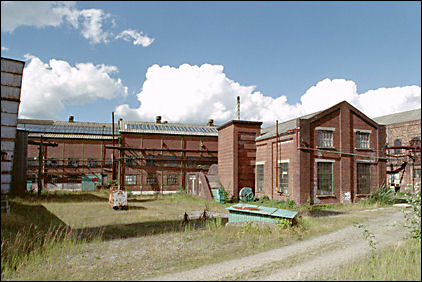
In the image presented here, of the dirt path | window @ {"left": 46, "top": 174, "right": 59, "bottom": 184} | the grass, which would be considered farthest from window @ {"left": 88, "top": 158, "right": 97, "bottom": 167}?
the dirt path

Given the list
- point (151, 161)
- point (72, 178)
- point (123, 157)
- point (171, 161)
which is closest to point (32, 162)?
point (72, 178)

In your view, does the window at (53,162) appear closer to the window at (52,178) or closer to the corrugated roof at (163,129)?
the window at (52,178)

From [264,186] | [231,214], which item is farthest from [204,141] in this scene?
[231,214]

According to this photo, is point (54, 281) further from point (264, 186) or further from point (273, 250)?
point (264, 186)

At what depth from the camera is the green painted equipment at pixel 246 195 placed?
851 inches

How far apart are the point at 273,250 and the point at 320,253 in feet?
4.05

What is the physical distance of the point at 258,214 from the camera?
11305 mm

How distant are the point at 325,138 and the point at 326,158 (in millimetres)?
1310

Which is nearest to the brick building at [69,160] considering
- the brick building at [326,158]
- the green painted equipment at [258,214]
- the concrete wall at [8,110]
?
the brick building at [326,158]

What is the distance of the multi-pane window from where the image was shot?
22.1 metres

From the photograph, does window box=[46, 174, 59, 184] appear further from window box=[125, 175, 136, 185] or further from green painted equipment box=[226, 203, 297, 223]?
green painted equipment box=[226, 203, 297, 223]

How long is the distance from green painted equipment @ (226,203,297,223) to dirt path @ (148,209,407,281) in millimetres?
1440

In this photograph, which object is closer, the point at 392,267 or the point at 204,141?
the point at 392,267

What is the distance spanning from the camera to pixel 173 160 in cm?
3284
